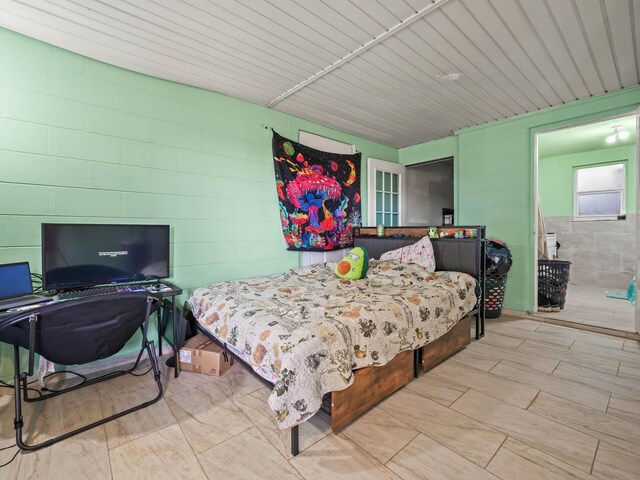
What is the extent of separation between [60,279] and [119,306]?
2.61ft

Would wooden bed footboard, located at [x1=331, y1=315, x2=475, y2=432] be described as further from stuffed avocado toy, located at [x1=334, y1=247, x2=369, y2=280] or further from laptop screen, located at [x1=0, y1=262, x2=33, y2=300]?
laptop screen, located at [x1=0, y1=262, x2=33, y2=300]

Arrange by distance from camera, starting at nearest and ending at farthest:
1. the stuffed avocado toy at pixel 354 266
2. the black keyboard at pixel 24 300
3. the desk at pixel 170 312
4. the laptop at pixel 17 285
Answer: the black keyboard at pixel 24 300
the laptop at pixel 17 285
the desk at pixel 170 312
the stuffed avocado toy at pixel 354 266

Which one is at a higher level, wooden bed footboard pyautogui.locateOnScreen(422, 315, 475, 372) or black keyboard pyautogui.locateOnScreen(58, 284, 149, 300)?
black keyboard pyautogui.locateOnScreen(58, 284, 149, 300)

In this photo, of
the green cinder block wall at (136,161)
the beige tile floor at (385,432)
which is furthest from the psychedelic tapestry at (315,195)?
the beige tile floor at (385,432)

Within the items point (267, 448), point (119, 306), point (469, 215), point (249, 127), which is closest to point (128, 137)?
point (249, 127)

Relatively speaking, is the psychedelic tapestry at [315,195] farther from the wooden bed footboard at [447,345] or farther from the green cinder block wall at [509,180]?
the wooden bed footboard at [447,345]

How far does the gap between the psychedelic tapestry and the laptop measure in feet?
7.14

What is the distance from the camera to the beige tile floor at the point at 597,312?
10.7 feet

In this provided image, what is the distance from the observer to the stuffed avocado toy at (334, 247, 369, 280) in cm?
287

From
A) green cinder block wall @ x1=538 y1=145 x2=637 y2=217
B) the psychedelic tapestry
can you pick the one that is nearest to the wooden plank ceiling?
the psychedelic tapestry

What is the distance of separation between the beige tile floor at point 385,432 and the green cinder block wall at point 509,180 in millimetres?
1590

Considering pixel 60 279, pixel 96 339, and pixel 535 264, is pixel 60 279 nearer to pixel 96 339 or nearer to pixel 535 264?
pixel 96 339

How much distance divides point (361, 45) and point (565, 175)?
5.57 m

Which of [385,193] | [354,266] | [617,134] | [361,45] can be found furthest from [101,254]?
[617,134]
